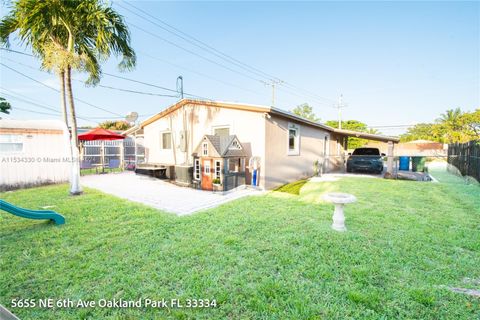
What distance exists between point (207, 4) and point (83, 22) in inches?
243

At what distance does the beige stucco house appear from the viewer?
7.72 metres

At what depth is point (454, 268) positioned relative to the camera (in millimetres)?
2709

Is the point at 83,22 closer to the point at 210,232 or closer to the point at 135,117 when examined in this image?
the point at 210,232

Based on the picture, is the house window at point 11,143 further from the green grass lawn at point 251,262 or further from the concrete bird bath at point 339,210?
the concrete bird bath at point 339,210

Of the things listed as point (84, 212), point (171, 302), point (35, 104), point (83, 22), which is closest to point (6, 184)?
point (84, 212)

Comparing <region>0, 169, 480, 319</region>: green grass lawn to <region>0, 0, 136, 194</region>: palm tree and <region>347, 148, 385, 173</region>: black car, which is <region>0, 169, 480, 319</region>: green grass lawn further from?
<region>347, 148, 385, 173</region>: black car

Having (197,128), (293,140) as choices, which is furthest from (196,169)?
(293,140)

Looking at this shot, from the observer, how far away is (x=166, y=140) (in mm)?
10867

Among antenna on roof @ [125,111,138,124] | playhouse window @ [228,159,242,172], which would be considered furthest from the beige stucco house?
antenna on roof @ [125,111,138,124]

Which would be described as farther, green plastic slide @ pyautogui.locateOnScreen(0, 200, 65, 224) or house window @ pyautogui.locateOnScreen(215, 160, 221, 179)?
house window @ pyautogui.locateOnScreen(215, 160, 221, 179)

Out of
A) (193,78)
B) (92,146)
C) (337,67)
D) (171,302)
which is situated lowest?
(171,302)

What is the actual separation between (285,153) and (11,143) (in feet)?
34.2

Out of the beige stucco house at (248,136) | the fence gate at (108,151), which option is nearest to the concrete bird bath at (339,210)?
the beige stucco house at (248,136)

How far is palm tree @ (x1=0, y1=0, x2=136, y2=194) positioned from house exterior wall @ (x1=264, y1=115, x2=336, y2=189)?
5623 millimetres
